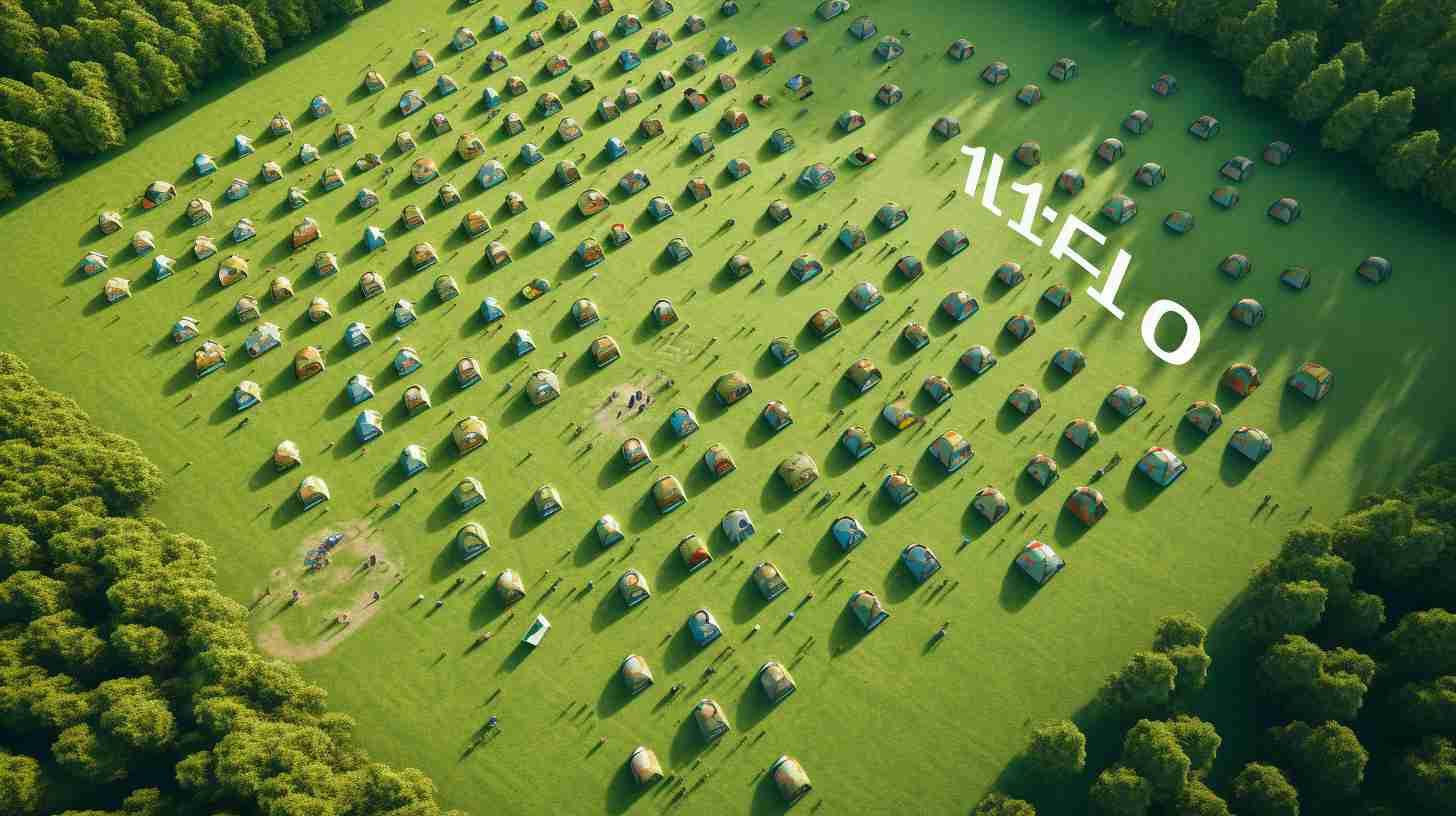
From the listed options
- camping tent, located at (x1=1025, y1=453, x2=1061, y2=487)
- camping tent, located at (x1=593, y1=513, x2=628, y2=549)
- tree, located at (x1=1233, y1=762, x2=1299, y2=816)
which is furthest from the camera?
camping tent, located at (x1=1025, y1=453, x2=1061, y2=487)

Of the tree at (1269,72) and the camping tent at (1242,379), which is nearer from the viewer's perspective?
the camping tent at (1242,379)

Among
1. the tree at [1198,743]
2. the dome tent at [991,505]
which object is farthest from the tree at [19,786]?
the tree at [1198,743]

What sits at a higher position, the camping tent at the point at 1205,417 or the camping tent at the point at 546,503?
the camping tent at the point at 546,503

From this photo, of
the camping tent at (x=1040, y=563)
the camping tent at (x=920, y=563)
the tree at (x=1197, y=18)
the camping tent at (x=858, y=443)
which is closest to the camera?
the camping tent at (x=1040, y=563)

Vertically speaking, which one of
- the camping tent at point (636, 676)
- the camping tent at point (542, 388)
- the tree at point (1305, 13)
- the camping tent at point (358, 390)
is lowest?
the camping tent at point (636, 676)

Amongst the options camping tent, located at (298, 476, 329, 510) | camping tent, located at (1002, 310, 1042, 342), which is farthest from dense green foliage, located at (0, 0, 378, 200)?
camping tent, located at (1002, 310, 1042, 342)

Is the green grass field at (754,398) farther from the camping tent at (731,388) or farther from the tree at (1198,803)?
the tree at (1198,803)

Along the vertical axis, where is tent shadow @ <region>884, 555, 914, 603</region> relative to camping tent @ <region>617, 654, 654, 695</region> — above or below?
below

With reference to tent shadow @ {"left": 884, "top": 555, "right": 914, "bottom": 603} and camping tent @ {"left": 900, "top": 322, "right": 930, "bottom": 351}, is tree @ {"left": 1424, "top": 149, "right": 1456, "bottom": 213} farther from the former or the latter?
tent shadow @ {"left": 884, "top": 555, "right": 914, "bottom": 603}
